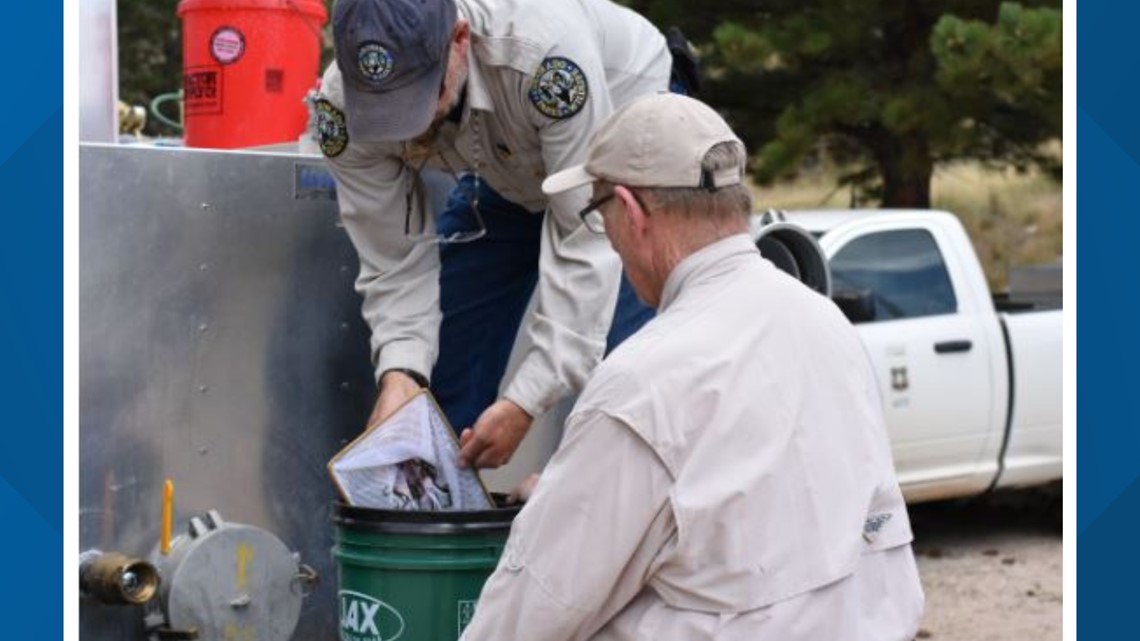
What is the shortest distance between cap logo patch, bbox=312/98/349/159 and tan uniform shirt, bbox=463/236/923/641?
4.97 feet

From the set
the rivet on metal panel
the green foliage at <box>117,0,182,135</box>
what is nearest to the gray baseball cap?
the rivet on metal panel

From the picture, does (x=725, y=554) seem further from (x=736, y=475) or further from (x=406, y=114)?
(x=406, y=114)

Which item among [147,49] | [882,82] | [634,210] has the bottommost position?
[634,210]

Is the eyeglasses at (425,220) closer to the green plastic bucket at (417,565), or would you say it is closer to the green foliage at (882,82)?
the green plastic bucket at (417,565)

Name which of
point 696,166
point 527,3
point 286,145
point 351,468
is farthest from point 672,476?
point 286,145

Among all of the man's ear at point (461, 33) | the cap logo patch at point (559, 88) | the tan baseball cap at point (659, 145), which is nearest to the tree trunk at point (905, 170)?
the cap logo patch at point (559, 88)

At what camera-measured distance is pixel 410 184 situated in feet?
14.1

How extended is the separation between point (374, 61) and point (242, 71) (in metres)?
1.13

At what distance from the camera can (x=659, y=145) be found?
2.85 m

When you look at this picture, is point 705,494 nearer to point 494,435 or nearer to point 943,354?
point 494,435

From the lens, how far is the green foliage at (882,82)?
37.1 ft

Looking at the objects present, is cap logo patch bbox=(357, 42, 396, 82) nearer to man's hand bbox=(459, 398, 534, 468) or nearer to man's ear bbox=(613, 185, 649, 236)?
man's hand bbox=(459, 398, 534, 468)

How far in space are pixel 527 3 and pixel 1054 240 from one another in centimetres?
1565

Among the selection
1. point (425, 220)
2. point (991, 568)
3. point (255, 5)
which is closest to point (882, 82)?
point (991, 568)
